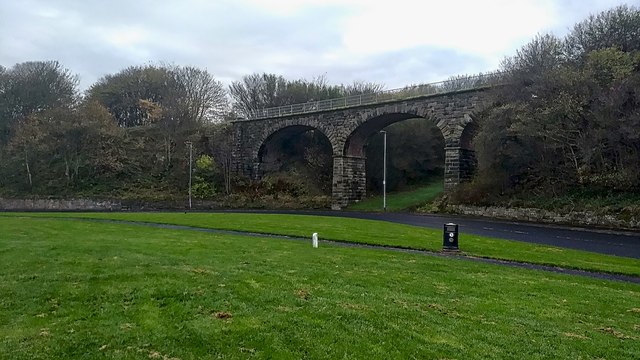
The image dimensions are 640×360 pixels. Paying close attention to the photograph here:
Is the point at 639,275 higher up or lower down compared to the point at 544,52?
lower down

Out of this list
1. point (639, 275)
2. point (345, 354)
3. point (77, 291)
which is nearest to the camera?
point (345, 354)

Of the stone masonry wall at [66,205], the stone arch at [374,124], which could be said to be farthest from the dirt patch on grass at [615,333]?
the stone masonry wall at [66,205]

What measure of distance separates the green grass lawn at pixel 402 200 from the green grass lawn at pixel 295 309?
30772 mm

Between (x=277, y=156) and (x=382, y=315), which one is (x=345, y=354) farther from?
(x=277, y=156)

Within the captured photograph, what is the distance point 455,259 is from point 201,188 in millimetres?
42882

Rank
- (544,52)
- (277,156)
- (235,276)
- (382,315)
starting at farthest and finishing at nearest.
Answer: (277,156)
(544,52)
(235,276)
(382,315)

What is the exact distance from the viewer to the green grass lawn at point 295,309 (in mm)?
5742

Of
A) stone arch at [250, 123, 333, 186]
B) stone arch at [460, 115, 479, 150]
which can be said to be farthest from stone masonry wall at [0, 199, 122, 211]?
stone arch at [460, 115, 479, 150]

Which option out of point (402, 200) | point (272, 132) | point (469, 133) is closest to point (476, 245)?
point (469, 133)

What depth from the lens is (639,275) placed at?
41.4 feet

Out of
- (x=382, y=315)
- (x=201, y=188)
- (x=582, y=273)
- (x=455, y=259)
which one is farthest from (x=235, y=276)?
(x=201, y=188)

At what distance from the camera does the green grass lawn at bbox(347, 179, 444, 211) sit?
141 feet

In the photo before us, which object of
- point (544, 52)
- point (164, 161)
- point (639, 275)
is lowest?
point (639, 275)

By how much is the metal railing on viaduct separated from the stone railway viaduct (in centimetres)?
60
